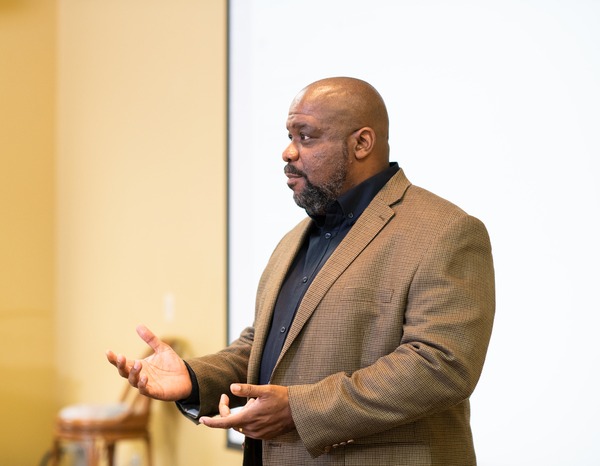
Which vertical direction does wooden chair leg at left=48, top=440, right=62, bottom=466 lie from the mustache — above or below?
below

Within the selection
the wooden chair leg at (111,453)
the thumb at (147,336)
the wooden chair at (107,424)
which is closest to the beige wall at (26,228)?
the wooden chair at (107,424)

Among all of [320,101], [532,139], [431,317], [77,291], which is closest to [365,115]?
[320,101]

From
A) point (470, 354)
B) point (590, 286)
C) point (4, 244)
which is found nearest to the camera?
point (470, 354)

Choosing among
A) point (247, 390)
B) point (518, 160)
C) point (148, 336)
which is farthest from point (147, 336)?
point (518, 160)

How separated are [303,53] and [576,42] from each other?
52.6 inches

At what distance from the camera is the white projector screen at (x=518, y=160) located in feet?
8.98

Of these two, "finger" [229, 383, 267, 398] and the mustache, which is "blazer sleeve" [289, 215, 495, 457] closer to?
"finger" [229, 383, 267, 398]

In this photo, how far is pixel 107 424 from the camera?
434 cm

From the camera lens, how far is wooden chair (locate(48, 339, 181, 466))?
4.35 m

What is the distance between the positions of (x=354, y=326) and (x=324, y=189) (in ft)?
1.20

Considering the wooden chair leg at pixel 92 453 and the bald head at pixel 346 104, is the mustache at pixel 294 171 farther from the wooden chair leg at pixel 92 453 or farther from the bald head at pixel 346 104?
the wooden chair leg at pixel 92 453

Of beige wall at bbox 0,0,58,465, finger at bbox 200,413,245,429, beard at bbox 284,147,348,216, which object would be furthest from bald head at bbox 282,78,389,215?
beige wall at bbox 0,0,58,465

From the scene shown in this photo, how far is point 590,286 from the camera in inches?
106

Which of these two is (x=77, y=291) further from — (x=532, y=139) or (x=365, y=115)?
(x=365, y=115)
